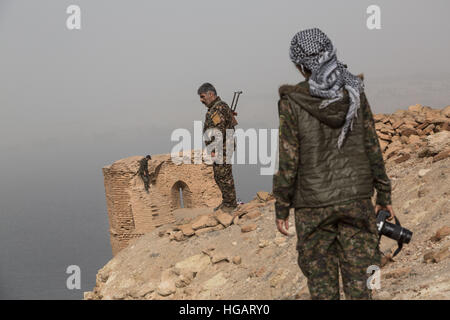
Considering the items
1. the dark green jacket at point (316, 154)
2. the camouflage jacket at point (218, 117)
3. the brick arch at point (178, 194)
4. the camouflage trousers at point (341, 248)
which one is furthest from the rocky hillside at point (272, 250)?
the brick arch at point (178, 194)

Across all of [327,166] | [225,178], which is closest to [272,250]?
[225,178]

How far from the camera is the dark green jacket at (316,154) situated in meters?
2.65

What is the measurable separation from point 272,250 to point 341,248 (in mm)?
3121

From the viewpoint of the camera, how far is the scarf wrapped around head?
2631 mm

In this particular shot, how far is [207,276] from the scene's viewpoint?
239 inches

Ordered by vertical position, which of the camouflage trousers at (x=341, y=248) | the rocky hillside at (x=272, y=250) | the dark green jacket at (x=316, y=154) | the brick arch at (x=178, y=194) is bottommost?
the brick arch at (x=178, y=194)

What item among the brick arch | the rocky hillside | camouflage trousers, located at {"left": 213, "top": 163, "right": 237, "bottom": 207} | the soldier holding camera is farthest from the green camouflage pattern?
the brick arch

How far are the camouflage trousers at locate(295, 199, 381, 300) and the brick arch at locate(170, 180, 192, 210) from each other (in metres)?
15.6

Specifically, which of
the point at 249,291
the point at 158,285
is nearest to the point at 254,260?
the point at 249,291

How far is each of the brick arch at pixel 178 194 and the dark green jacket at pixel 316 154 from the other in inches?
617

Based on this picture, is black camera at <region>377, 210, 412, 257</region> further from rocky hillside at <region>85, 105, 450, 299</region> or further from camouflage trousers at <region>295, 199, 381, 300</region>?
rocky hillside at <region>85, 105, 450, 299</region>

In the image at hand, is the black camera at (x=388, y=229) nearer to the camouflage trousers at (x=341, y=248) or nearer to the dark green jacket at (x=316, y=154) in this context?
the camouflage trousers at (x=341, y=248)

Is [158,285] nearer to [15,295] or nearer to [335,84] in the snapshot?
[335,84]
